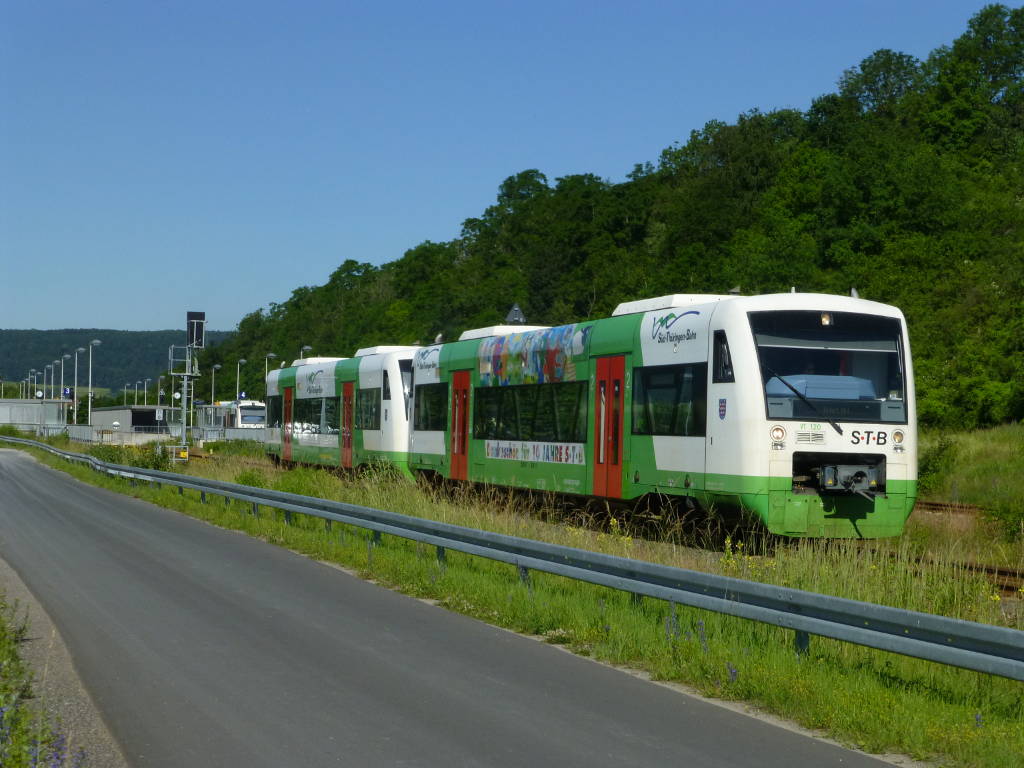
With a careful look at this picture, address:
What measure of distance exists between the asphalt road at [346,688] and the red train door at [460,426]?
33.0 ft

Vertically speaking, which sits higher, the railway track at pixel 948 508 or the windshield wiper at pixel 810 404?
the windshield wiper at pixel 810 404

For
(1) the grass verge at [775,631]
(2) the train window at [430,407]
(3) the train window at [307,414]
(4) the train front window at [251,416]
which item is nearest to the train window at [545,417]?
(1) the grass verge at [775,631]

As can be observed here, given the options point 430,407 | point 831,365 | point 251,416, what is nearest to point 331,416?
point 430,407

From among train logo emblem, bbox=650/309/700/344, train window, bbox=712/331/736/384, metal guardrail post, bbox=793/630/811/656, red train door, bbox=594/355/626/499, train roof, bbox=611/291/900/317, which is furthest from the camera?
red train door, bbox=594/355/626/499

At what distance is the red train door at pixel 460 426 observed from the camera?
2417 centimetres

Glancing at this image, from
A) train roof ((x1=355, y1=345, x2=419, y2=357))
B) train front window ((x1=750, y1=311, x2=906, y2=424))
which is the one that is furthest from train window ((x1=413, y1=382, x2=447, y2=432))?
train front window ((x1=750, y1=311, x2=906, y2=424))

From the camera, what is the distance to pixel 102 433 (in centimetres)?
7300

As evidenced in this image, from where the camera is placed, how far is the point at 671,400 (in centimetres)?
1692

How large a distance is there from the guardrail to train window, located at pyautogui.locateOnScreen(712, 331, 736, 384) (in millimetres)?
4109

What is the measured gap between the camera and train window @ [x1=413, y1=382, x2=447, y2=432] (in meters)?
25.7

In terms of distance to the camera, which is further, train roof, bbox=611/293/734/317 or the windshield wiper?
train roof, bbox=611/293/734/317

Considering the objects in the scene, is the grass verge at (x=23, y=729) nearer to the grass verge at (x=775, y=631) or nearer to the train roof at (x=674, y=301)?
the grass verge at (x=775, y=631)

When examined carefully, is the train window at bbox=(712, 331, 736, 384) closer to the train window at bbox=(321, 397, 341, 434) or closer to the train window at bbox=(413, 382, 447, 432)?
the train window at bbox=(413, 382, 447, 432)

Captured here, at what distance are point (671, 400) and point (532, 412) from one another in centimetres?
469
